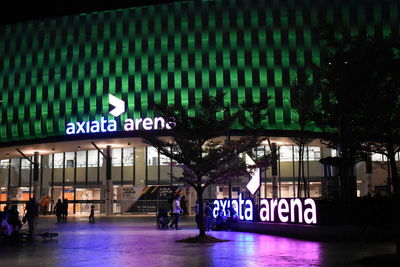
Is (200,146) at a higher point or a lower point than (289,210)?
higher

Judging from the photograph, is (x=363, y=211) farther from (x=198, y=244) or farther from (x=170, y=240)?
(x=170, y=240)

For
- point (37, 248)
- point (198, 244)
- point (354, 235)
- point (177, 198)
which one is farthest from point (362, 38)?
point (37, 248)

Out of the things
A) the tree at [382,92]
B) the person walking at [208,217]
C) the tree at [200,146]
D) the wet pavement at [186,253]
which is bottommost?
the wet pavement at [186,253]

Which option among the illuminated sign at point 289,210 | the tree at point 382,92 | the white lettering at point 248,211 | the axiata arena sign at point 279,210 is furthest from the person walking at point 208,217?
the tree at point 382,92

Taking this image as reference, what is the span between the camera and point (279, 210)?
2434 centimetres

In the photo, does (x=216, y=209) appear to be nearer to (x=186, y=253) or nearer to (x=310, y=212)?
(x=310, y=212)

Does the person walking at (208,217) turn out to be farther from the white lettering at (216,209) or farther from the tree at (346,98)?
the tree at (346,98)

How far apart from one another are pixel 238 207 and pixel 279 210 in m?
4.79

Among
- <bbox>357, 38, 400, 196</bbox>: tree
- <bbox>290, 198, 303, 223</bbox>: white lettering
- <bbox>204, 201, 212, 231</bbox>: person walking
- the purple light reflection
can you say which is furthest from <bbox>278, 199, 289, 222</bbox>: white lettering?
<bbox>204, 201, 212, 231</bbox>: person walking

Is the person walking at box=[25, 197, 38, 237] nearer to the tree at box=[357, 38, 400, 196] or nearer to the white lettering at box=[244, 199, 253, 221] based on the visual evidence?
the white lettering at box=[244, 199, 253, 221]

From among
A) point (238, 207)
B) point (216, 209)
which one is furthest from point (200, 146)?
point (216, 209)

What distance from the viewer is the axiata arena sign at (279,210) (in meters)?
21.9

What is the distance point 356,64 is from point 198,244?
10.2 meters

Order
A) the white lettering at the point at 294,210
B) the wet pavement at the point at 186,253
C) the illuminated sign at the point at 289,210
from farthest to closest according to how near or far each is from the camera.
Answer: the white lettering at the point at 294,210 < the illuminated sign at the point at 289,210 < the wet pavement at the point at 186,253
